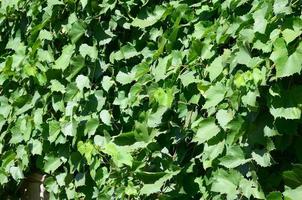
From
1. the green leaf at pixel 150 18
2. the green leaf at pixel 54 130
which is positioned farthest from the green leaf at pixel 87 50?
the green leaf at pixel 54 130

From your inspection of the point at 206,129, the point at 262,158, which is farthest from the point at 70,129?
the point at 262,158

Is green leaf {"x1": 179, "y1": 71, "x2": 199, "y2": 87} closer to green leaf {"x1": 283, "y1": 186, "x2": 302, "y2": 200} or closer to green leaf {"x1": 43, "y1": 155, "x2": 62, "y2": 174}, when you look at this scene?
green leaf {"x1": 283, "y1": 186, "x2": 302, "y2": 200}

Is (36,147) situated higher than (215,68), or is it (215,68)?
(215,68)

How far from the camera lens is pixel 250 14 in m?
2.06

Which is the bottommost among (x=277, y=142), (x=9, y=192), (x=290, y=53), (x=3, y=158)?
(x=9, y=192)

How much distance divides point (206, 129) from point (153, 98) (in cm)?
32

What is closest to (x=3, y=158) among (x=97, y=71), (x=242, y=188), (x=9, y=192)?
(x=9, y=192)

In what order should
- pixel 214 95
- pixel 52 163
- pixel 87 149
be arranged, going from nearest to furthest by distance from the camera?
pixel 214 95
pixel 87 149
pixel 52 163

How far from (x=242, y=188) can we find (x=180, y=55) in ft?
2.13

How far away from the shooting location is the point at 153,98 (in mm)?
2336

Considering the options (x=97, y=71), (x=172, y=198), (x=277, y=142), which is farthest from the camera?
(x=97, y=71)

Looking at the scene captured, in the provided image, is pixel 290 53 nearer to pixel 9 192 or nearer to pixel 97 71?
pixel 97 71

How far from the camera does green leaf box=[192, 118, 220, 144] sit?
2105 millimetres

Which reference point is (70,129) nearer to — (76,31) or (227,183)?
(76,31)
